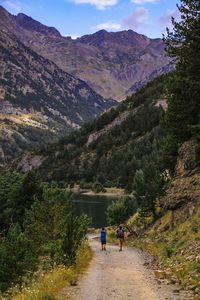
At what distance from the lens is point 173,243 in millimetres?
37281

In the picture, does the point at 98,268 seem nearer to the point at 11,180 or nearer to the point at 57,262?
the point at 57,262

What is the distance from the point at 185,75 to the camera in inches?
1961

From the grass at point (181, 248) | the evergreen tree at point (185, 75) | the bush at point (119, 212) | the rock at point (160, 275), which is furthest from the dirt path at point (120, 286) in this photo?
the bush at point (119, 212)

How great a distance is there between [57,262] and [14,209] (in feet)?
177

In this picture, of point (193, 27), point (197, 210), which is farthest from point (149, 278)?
point (193, 27)

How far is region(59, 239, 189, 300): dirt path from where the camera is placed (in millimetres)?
22203

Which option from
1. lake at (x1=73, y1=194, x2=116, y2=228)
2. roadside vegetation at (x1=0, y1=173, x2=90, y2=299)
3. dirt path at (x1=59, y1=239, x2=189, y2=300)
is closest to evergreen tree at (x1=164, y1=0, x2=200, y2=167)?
roadside vegetation at (x1=0, y1=173, x2=90, y2=299)

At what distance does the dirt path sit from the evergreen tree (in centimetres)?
1915

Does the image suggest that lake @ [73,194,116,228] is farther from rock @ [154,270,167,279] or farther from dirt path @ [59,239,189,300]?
rock @ [154,270,167,279]

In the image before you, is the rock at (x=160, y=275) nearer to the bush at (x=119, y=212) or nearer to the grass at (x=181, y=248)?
the grass at (x=181, y=248)

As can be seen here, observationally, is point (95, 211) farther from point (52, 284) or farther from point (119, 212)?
point (52, 284)

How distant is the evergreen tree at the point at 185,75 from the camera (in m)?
45.4

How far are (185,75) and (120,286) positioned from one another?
30191 millimetres

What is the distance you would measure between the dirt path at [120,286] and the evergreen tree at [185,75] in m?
19.2
